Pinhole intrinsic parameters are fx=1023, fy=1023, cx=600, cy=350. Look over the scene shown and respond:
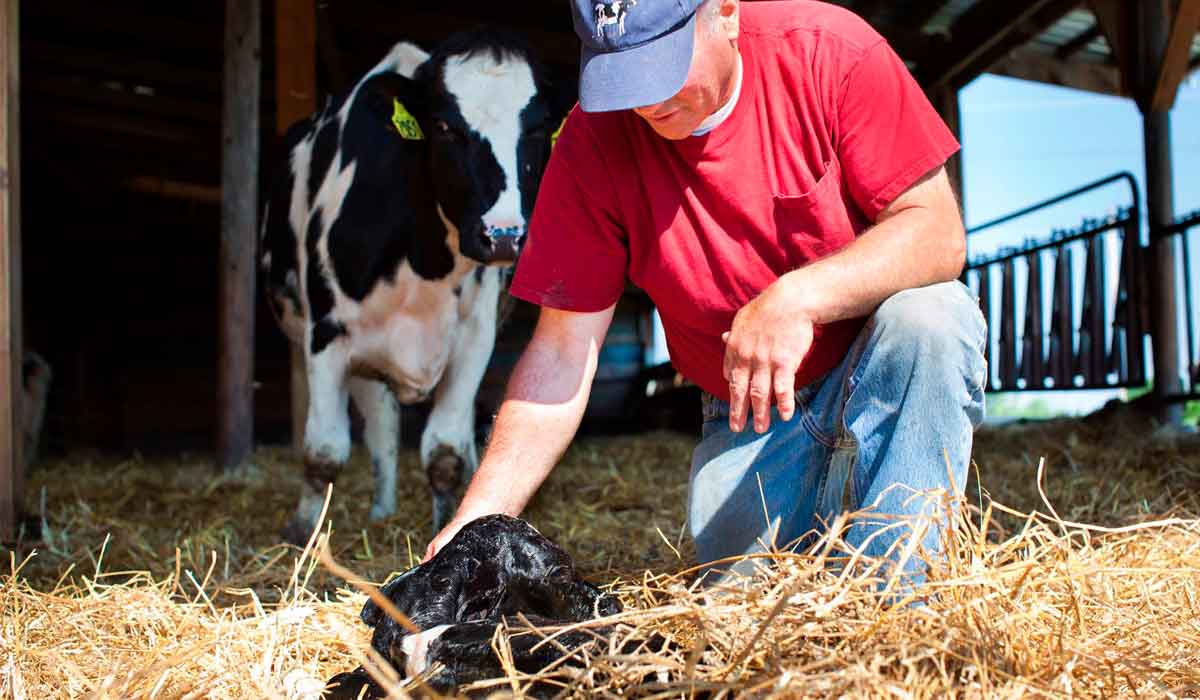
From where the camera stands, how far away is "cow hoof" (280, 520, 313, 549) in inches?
151

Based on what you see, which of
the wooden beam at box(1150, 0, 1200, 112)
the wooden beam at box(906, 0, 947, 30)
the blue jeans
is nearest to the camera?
the blue jeans

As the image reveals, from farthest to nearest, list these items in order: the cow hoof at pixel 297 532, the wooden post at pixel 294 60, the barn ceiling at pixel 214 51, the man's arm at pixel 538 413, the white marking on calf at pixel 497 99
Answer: the barn ceiling at pixel 214 51
the wooden post at pixel 294 60
the cow hoof at pixel 297 532
the white marking on calf at pixel 497 99
the man's arm at pixel 538 413

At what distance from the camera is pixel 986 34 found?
7.15 metres

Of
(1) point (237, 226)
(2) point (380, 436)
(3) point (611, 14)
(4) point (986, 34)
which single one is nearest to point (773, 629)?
(3) point (611, 14)

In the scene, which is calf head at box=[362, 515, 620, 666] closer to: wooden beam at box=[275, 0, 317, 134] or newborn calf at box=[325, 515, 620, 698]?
newborn calf at box=[325, 515, 620, 698]

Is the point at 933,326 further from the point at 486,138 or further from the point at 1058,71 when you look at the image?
the point at 1058,71

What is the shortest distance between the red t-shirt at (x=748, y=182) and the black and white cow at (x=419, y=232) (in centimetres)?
138

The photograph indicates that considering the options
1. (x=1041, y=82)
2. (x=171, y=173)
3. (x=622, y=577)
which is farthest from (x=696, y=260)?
(x=171, y=173)

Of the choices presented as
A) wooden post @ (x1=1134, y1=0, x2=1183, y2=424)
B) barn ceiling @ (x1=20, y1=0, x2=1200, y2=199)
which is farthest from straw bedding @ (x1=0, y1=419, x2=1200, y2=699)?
barn ceiling @ (x1=20, y1=0, x2=1200, y2=199)

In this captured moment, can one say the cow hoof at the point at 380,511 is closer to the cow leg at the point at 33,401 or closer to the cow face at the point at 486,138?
the cow face at the point at 486,138

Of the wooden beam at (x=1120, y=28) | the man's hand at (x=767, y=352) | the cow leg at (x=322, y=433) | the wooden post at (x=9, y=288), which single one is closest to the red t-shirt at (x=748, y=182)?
the man's hand at (x=767, y=352)

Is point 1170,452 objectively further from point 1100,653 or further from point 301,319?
point 301,319

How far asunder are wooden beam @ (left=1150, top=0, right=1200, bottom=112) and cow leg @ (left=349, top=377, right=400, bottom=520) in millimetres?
4526

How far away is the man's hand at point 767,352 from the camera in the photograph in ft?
5.25
